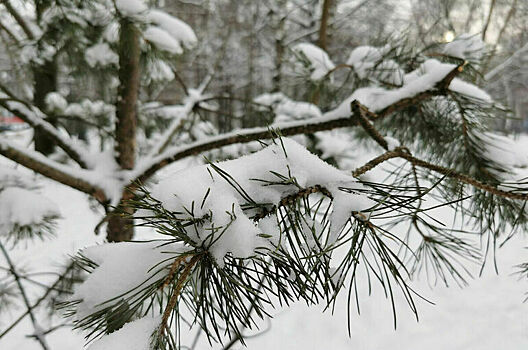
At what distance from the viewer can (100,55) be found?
1.43 metres

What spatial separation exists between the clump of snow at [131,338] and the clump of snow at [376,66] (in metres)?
1.04

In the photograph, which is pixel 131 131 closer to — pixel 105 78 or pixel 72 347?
pixel 105 78

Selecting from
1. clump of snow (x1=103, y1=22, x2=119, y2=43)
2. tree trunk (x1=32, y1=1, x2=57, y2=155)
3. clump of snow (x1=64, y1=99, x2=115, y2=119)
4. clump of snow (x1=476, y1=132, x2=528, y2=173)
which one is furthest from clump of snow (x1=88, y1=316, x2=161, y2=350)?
clump of snow (x1=64, y1=99, x2=115, y2=119)

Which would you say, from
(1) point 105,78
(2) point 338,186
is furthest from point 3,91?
(2) point 338,186

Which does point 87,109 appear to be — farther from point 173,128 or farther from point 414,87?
point 414,87

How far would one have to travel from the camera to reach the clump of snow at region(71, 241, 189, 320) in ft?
1.24

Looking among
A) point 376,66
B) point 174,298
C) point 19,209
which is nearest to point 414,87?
point 376,66

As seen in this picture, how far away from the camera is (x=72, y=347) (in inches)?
83.0

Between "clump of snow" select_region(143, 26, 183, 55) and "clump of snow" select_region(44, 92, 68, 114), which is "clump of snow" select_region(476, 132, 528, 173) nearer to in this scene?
"clump of snow" select_region(143, 26, 183, 55)

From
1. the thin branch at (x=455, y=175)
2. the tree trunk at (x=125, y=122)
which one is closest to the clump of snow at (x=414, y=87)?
the thin branch at (x=455, y=175)

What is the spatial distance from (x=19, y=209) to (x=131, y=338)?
39.0 inches

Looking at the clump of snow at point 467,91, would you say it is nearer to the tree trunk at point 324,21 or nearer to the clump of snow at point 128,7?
the clump of snow at point 128,7

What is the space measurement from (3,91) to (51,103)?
145cm

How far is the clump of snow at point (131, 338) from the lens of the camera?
0.30 meters
